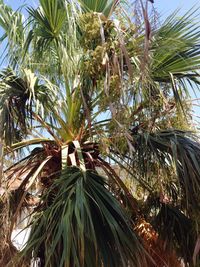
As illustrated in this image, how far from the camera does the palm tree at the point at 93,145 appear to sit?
3.38 metres

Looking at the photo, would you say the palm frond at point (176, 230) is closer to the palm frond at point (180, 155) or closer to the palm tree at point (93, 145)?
the palm tree at point (93, 145)

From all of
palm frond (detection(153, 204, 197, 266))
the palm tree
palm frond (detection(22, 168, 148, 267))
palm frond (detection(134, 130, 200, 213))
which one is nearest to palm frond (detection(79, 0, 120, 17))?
the palm tree

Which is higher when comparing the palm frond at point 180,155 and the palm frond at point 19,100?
the palm frond at point 19,100

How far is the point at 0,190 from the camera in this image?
14.5ft

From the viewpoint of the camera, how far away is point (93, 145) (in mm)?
4480

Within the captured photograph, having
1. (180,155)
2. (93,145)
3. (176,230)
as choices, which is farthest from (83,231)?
(176,230)

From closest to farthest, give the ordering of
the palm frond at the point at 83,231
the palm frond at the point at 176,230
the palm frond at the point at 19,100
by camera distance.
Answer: the palm frond at the point at 83,231 < the palm frond at the point at 19,100 < the palm frond at the point at 176,230

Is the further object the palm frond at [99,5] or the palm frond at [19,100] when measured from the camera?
the palm frond at [99,5]

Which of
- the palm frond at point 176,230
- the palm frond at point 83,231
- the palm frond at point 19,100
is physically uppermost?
the palm frond at point 19,100

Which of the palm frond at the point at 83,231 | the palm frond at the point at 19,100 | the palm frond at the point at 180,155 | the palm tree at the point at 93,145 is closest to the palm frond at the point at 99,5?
the palm tree at the point at 93,145

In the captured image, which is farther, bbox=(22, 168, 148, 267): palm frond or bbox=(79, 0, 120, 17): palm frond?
bbox=(79, 0, 120, 17): palm frond

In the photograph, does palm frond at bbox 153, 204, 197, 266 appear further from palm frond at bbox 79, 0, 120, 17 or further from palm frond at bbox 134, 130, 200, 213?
palm frond at bbox 79, 0, 120, 17

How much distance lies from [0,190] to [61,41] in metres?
1.57

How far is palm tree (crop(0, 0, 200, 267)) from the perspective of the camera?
11.1 feet
